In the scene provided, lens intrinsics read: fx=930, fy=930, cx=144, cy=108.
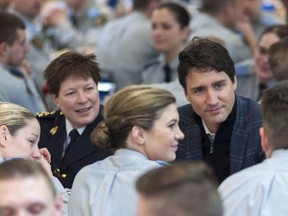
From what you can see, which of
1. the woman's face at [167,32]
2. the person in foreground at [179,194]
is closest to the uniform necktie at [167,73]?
the woman's face at [167,32]

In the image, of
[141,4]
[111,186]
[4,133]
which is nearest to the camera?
[111,186]

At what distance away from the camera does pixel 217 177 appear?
4.80 metres

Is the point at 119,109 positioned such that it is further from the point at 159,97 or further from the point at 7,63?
the point at 7,63

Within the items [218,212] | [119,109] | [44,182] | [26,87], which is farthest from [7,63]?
[218,212]

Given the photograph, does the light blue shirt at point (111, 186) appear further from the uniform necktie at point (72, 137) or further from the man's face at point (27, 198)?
the uniform necktie at point (72, 137)

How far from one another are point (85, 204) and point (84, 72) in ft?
4.37

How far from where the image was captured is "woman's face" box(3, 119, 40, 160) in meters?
4.59

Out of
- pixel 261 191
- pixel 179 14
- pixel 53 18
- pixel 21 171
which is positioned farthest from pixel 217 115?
pixel 53 18

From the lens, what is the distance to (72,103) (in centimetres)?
542

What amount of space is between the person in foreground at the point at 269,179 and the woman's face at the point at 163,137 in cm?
45

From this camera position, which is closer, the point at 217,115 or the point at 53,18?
the point at 217,115

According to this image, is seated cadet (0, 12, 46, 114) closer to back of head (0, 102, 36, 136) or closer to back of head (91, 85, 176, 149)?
back of head (0, 102, 36, 136)

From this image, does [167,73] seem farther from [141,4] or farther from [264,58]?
[141,4]

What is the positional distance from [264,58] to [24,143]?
2917mm
